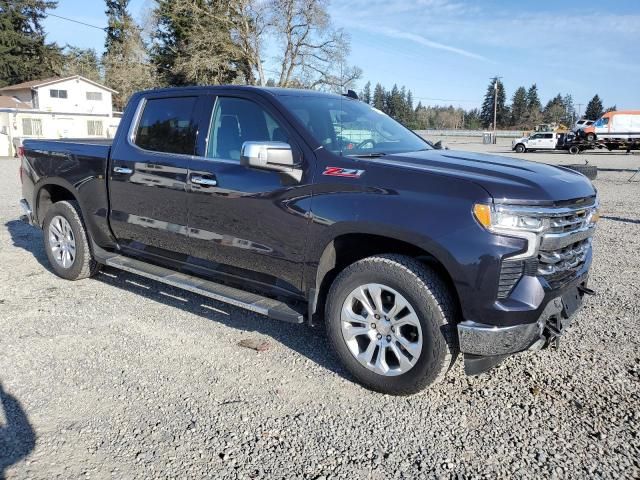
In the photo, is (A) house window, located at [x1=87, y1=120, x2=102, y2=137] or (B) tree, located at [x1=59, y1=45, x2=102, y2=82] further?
(B) tree, located at [x1=59, y1=45, x2=102, y2=82]

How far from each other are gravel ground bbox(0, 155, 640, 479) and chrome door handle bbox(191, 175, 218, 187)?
1211 mm

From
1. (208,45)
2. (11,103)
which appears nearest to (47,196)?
(208,45)

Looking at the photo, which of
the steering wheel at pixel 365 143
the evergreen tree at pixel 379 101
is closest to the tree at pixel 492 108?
the evergreen tree at pixel 379 101

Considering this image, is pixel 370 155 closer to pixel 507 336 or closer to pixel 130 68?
pixel 507 336

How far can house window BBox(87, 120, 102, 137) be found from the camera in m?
35.3

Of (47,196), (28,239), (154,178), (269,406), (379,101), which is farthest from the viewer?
(379,101)

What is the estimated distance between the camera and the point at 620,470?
8.75ft

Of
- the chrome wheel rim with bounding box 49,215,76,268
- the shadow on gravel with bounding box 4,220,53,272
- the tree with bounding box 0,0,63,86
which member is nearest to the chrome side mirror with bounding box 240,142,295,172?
the chrome wheel rim with bounding box 49,215,76,268

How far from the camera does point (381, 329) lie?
3383 millimetres

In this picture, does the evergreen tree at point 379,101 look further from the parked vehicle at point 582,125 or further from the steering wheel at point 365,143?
the parked vehicle at point 582,125

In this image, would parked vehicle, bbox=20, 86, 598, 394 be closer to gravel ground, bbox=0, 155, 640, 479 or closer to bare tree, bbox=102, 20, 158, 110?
gravel ground, bbox=0, 155, 640, 479

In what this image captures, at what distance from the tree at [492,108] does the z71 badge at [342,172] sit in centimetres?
12643

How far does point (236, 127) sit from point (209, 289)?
4.24 feet

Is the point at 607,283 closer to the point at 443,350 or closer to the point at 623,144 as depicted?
the point at 443,350
